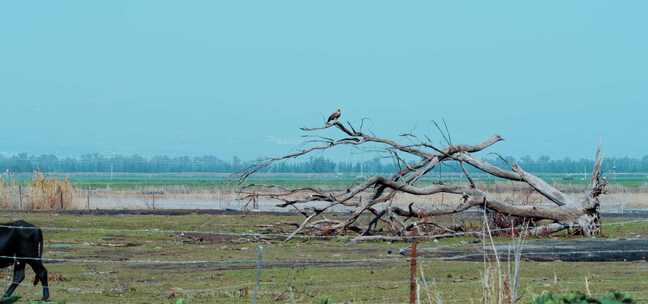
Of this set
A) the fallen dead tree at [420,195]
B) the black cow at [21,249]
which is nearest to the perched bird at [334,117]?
the fallen dead tree at [420,195]

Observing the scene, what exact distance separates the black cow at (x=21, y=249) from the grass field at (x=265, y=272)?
1.36 ft

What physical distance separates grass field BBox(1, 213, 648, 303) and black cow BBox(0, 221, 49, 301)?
16.3 inches

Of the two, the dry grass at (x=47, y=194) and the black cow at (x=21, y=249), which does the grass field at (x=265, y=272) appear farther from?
the dry grass at (x=47, y=194)

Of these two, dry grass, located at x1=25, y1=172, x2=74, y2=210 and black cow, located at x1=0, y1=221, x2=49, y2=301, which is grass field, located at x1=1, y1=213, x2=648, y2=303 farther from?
dry grass, located at x1=25, y1=172, x2=74, y2=210

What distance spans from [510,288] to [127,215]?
115 feet

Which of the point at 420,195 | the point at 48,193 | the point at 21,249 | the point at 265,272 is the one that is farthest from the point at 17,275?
the point at 48,193

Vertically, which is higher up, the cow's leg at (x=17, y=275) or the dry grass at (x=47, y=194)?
the dry grass at (x=47, y=194)

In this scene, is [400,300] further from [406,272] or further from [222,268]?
[222,268]

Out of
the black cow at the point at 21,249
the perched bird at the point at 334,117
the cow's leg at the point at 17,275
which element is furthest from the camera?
the perched bird at the point at 334,117

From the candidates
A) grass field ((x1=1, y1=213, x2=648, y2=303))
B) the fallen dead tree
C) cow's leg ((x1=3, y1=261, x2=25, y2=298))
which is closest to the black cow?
cow's leg ((x1=3, y1=261, x2=25, y2=298))

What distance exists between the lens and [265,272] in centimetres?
2106

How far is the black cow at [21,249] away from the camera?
56.5 ft

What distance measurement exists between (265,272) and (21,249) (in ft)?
16.7

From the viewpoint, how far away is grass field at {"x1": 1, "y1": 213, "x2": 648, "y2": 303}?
17.1m
